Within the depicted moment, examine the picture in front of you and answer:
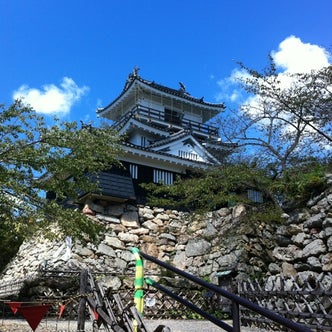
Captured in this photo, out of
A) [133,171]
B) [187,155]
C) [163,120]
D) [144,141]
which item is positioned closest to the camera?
[133,171]

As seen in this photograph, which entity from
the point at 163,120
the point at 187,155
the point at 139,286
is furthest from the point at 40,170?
the point at 163,120

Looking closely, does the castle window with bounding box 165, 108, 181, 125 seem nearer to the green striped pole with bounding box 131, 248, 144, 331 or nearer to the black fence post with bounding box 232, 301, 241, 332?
the green striped pole with bounding box 131, 248, 144, 331

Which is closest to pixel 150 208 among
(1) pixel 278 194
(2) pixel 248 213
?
Result: (2) pixel 248 213

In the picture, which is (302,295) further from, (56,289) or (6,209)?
(56,289)

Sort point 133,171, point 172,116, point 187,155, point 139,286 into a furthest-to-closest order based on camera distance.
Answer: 1. point 172,116
2. point 187,155
3. point 133,171
4. point 139,286

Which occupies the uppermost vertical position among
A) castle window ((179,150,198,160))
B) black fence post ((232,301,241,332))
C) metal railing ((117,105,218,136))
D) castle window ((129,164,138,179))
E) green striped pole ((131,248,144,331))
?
metal railing ((117,105,218,136))

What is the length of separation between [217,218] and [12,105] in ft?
29.8

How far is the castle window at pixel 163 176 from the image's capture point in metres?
16.8

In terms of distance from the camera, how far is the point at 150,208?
16094 millimetres

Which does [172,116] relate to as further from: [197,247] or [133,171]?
[197,247]

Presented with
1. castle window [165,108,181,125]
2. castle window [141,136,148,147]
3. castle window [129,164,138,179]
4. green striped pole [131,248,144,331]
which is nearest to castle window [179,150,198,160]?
castle window [141,136,148,147]

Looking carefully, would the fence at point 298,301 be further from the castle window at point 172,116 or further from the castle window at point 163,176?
the castle window at point 172,116

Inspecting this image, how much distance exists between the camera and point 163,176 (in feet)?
55.9

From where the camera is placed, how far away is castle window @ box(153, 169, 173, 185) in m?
16.8
